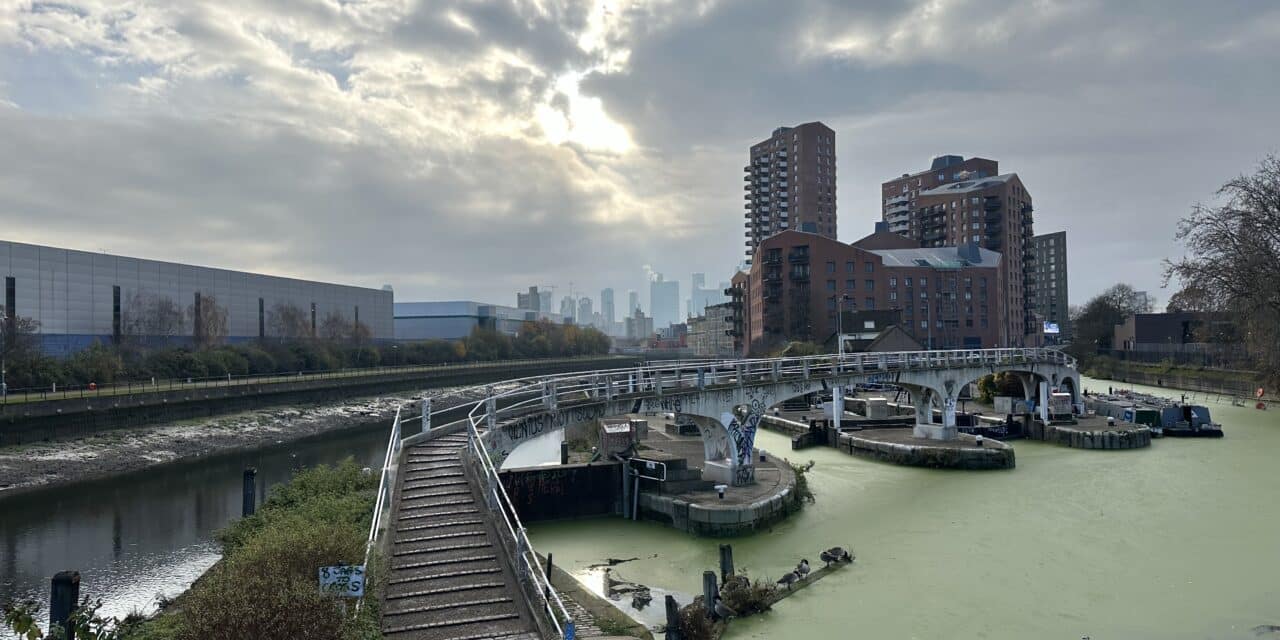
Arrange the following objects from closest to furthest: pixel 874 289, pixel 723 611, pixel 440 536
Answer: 1. pixel 440 536
2. pixel 723 611
3. pixel 874 289

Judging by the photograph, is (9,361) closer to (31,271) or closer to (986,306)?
(31,271)

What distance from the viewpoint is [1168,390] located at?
84500 mm

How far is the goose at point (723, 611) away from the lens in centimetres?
1786

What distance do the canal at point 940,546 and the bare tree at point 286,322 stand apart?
54.6m

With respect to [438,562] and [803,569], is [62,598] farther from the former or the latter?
[803,569]

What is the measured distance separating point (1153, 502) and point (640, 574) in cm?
2322

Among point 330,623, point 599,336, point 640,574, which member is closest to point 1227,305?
point 640,574

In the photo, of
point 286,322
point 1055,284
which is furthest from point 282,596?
point 1055,284

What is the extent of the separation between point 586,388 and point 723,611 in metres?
9.17

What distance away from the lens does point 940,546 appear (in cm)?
2517

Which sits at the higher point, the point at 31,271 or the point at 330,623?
the point at 31,271

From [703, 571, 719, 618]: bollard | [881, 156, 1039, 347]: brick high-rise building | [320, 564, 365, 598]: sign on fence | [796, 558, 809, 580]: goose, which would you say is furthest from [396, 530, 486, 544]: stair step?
[881, 156, 1039, 347]: brick high-rise building

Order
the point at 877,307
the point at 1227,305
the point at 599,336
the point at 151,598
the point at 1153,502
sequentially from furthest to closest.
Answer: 1. the point at 599,336
2. the point at 877,307
3. the point at 1227,305
4. the point at 1153,502
5. the point at 151,598

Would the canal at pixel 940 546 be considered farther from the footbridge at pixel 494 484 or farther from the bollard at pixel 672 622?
the footbridge at pixel 494 484
